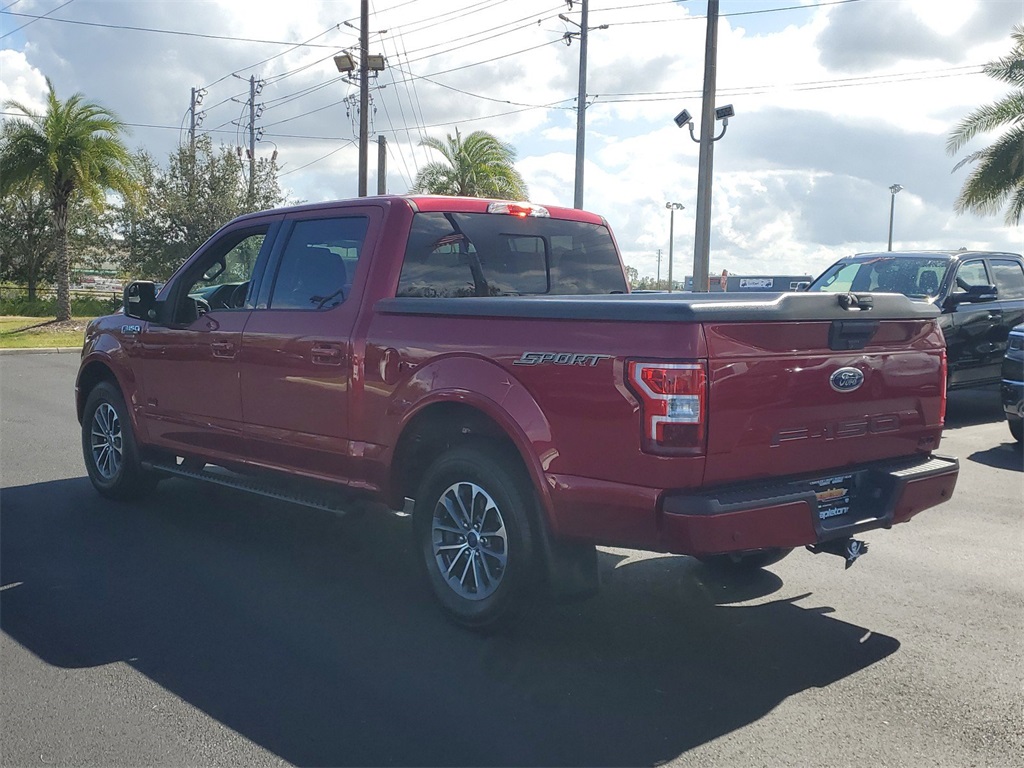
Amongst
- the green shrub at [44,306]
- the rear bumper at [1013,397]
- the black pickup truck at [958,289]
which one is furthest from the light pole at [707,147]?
the green shrub at [44,306]

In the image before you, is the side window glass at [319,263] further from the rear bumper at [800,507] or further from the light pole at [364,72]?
the light pole at [364,72]

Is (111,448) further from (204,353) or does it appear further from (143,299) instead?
(204,353)

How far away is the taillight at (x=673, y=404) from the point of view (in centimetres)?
371

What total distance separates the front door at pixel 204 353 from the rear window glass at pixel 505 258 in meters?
1.25

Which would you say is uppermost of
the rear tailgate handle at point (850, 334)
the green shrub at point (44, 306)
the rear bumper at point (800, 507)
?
the rear tailgate handle at point (850, 334)

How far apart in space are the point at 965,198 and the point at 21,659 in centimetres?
2558

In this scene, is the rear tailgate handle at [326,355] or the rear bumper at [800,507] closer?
the rear bumper at [800,507]

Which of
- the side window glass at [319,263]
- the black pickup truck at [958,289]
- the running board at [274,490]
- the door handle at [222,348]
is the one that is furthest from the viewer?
the black pickup truck at [958,289]

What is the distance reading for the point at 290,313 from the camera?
18.2 ft

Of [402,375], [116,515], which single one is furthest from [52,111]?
[402,375]

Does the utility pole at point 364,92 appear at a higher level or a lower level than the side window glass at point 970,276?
higher

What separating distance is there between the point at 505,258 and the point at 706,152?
12995 mm

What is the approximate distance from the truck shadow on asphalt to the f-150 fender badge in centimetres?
130

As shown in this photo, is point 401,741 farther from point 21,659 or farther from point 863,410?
point 863,410
